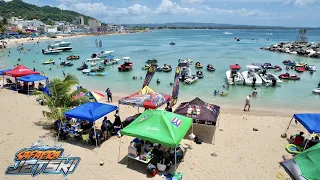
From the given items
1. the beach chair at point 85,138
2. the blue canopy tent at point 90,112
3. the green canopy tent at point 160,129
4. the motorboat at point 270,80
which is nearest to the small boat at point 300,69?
the motorboat at point 270,80

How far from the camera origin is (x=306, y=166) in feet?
21.6

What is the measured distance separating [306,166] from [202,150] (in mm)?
4656

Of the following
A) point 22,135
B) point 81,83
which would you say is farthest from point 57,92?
point 81,83

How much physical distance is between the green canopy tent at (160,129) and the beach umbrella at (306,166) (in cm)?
373

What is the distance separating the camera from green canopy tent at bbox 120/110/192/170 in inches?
333

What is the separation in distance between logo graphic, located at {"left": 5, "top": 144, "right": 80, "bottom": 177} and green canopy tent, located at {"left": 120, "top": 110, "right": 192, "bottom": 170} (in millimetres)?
2511

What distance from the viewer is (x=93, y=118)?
406 inches

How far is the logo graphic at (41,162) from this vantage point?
8539 millimetres

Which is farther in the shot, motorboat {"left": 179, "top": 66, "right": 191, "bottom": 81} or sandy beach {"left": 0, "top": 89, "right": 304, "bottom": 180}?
motorboat {"left": 179, "top": 66, "right": 191, "bottom": 81}

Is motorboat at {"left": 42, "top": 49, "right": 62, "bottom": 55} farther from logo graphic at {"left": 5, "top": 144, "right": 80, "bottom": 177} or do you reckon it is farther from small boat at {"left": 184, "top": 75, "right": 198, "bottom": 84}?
logo graphic at {"left": 5, "top": 144, "right": 80, "bottom": 177}

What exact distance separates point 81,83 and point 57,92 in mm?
17438

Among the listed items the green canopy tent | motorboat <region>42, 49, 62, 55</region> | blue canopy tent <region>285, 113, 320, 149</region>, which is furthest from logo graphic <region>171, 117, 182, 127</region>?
motorboat <region>42, 49, 62, 55</region>

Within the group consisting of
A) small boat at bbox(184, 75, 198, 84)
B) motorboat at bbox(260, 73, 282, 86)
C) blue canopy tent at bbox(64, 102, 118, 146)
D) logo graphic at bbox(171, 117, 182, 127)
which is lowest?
small boat at bbox(184, 75, 198, 84)

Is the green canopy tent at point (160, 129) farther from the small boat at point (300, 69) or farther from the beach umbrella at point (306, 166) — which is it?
the small boat at point (300, 69)
